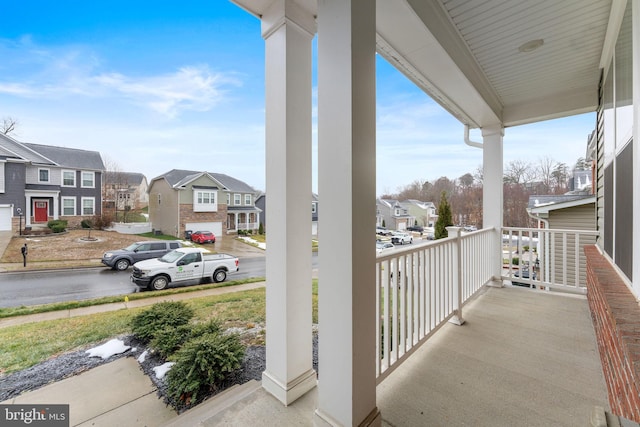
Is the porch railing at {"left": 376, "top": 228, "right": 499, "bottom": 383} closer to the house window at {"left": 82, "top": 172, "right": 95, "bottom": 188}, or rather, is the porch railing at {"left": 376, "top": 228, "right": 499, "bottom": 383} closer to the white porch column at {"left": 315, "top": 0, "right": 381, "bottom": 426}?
the white porch column at {"left": 315, "top": 0, "right": 381, "bottom": 426}

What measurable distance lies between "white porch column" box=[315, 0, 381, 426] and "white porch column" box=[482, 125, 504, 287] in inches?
133

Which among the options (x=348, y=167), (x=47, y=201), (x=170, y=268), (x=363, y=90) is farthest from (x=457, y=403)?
(x=47, y=201)

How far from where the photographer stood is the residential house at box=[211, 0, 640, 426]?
1.28 metres

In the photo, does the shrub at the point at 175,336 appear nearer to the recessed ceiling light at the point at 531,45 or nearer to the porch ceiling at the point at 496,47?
the porch ceiling at the point at 496,47

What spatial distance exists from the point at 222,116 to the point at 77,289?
151 centimetres

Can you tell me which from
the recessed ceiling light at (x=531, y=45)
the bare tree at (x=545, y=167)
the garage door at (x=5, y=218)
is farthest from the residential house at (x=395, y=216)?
the bare tree at (x=545, y=167)

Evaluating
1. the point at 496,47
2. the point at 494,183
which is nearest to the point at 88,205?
the point at 496,47

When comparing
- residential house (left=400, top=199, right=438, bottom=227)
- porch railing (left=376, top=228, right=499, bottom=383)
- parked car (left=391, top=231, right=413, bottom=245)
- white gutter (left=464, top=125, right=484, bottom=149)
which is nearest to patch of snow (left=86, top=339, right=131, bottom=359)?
porch railing (left=376, top=228, right=499, bottom=383)

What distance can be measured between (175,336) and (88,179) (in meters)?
1.18

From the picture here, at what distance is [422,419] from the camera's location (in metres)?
1.52

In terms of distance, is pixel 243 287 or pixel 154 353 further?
pixel 243 287

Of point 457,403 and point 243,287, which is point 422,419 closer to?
point 457,403

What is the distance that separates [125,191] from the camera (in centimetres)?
187

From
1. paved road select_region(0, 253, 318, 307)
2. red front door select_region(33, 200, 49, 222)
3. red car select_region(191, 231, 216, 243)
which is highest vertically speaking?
red front door select_region(33, 200, 49, 222)
